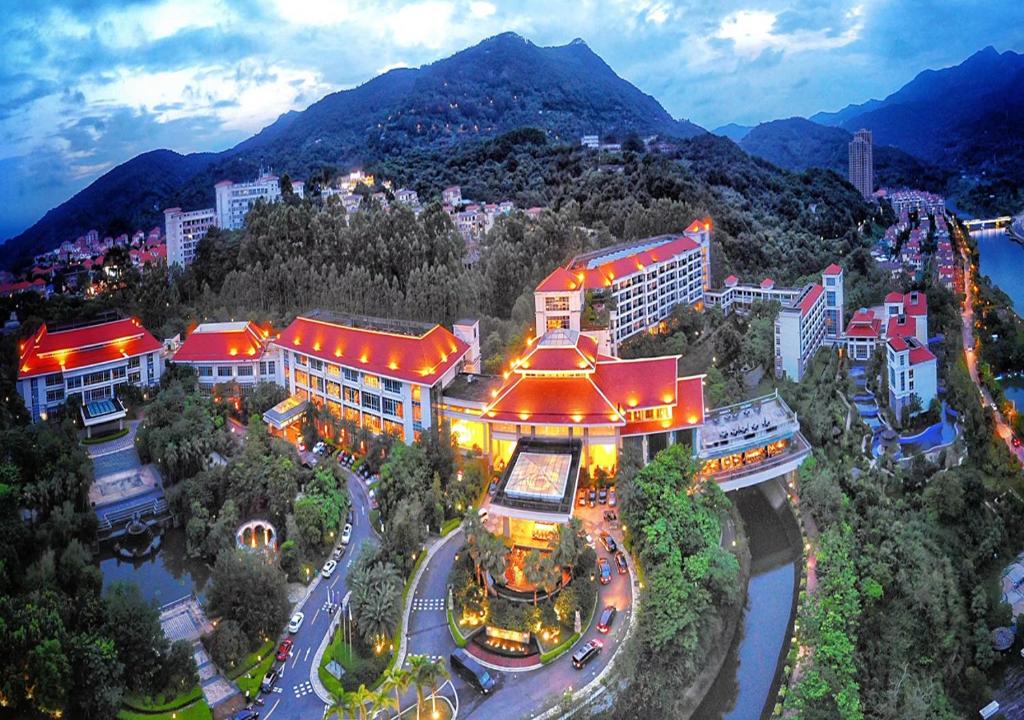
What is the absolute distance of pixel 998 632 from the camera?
14.8 m

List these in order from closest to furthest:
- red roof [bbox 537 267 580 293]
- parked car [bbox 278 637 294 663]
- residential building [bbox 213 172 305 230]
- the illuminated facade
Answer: parked car [bbox 278 637 294 663] → the illuminated facade → red roof [bbox 537 267 580 293] → residential building [bbox 213 172 305 230]

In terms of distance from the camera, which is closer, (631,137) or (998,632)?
(998,632)

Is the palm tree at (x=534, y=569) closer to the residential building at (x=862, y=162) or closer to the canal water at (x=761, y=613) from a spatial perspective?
the canal water at (x=761, y=613)

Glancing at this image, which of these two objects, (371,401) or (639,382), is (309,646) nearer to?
(371,401)

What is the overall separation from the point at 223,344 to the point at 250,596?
1209cm

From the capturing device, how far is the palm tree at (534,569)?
13.7 meters

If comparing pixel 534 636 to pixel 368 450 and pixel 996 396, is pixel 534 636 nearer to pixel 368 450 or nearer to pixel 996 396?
pixel 368 450

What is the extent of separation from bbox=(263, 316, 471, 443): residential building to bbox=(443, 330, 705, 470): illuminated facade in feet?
2.69

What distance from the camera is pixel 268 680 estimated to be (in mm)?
12469

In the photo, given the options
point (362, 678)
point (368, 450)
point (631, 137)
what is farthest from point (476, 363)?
point (631, 137)

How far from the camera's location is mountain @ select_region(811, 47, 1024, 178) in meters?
83.4

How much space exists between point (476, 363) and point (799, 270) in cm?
2041

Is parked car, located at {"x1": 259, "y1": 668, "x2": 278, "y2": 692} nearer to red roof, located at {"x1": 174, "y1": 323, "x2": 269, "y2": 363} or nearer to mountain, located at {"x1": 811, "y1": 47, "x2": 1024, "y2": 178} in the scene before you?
red roof, located at {"x1": 174, "y1": 323, "x2": 269, "y2": 363}

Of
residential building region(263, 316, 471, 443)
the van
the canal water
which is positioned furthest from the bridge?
the van
